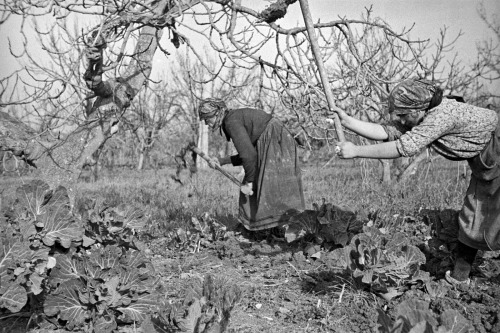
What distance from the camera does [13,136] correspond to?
438 centimetres

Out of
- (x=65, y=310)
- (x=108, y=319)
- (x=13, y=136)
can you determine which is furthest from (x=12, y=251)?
(x=13, y=136)

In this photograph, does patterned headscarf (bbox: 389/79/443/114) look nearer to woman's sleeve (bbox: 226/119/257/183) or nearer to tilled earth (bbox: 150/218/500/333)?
tilled earth (bbox: 150/218/500/333)

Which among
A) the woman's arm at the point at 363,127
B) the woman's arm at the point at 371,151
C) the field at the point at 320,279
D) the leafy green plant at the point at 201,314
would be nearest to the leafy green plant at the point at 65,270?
the field at the point at 320,279

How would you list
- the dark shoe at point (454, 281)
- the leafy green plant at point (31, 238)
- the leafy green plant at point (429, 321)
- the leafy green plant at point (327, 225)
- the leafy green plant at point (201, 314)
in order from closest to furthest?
the leafy green plant at point (429, 321) → the leafy green plant at point (201, 314) → the leafy green plant at point (31, 238) → the dark shoe at point (454, 281) → the leafy green plant at point (327, 225)

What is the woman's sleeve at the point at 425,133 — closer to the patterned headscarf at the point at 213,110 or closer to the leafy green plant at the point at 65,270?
the leafy green plant at the point at 65,270

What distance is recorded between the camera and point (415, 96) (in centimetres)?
267

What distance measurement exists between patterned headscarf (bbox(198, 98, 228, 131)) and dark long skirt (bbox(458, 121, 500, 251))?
221 centimetres

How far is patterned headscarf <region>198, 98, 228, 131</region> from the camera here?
166 inches

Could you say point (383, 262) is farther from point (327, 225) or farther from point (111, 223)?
point (111, 223)

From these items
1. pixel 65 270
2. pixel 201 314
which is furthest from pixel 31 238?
pixel 201 314

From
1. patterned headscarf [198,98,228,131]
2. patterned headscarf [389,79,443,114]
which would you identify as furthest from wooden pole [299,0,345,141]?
patterned headscarf [198,98,228,131]

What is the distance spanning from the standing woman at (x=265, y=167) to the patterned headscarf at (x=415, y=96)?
173 cm

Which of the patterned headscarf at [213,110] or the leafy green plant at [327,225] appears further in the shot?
the patterned headscarf at [213,110]

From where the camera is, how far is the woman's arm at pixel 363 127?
112 inches
